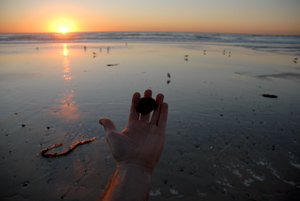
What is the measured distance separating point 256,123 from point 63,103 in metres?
7.49

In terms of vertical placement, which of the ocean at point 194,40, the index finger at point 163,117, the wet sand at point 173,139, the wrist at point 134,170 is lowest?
the wet sand at point 173,139

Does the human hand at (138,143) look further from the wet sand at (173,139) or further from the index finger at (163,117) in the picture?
the wet sand at (173,139)

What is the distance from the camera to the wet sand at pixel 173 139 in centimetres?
363

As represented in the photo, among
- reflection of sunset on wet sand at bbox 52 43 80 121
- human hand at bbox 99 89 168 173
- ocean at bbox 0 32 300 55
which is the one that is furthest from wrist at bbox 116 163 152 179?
ocean at bbox 0 32 300 55

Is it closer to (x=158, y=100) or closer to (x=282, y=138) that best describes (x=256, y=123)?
(x=282, y=138)

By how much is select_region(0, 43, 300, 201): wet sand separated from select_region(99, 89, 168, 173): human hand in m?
1.24

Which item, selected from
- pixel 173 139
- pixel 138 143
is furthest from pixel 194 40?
A: pixel 138 143

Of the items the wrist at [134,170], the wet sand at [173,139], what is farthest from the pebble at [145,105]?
the wet sand at [173,139]

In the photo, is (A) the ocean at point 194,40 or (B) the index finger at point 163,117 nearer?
(B) the index finger at point 163,117

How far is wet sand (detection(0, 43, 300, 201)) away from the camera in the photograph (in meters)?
3.63

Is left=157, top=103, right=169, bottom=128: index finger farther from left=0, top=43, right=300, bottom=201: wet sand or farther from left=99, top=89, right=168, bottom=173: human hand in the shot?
left=0, top=43, right=300, bottom=201: wet sand

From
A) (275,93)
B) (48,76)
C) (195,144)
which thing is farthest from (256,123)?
(48,76)

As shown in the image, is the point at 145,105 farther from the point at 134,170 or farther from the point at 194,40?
the point at 194,40

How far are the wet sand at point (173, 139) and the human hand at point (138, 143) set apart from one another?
1236mm
